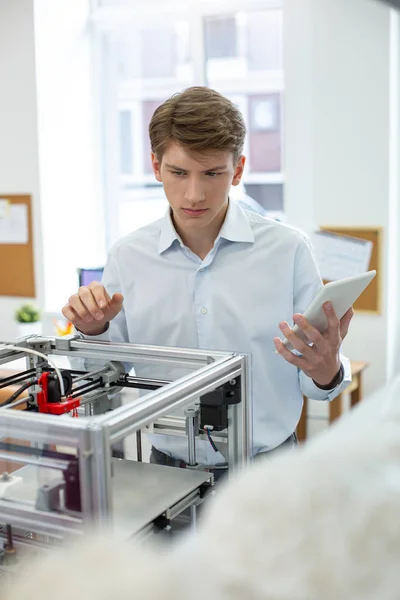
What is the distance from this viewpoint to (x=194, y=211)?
1.38 metres

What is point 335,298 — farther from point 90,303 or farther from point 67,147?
point 67,147

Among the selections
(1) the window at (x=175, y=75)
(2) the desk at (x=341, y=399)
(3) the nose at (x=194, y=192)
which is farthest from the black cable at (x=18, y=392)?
(1) the window at (x=175, y=75)

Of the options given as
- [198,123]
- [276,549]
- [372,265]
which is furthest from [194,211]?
[372,265]

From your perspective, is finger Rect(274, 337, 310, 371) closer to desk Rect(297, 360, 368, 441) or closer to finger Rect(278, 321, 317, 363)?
finger Rect(278, 321, 317, 363)

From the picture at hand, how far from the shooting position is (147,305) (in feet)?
4.76

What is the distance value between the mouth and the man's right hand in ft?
0.79

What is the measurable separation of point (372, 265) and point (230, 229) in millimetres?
2162

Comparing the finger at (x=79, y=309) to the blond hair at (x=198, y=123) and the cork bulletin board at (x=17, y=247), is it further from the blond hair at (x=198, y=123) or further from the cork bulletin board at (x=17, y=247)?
the cork bulletin board at (x=17, y=247)

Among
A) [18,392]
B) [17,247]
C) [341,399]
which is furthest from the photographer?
[17,247]

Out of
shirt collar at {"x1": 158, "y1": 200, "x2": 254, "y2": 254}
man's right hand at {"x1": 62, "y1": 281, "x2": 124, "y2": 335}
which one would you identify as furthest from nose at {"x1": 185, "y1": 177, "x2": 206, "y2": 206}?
man's right hand at {"x1": 62, "y1": 281, "x2": 124, "y2": 335}

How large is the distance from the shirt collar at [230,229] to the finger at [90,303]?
28 cm

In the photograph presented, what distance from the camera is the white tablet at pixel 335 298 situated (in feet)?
3.44

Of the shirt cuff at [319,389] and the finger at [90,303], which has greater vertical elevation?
the finger at [90,303]

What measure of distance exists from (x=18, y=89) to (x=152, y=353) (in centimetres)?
337
